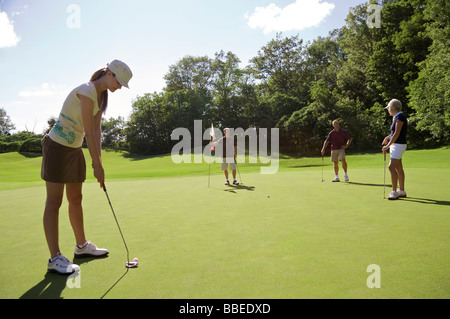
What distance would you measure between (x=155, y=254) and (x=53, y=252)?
113 centimetres

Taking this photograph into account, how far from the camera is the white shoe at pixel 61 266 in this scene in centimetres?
316

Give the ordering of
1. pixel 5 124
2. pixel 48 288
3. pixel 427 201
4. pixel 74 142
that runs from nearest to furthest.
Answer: pixel 48 288 → pixel 74 142 → pixel 427 201 → pixel 5 124

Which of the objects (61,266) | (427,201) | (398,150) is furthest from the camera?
(398,150)

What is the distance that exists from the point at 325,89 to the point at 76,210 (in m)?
37.2

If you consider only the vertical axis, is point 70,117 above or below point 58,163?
above

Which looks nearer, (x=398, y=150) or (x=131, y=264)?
(x=131, y=264)

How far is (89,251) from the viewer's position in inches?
145

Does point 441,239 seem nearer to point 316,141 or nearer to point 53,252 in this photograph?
point 53,252

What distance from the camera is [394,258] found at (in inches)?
127

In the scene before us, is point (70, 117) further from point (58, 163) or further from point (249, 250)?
point (249, 250)

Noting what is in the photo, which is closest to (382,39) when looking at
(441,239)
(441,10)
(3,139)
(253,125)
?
(441,10)

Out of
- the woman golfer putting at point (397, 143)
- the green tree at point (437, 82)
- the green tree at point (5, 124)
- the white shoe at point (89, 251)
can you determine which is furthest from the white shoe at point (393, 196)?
the green tree at point (5, 124)

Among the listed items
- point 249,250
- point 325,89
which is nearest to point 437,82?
point 325,89
